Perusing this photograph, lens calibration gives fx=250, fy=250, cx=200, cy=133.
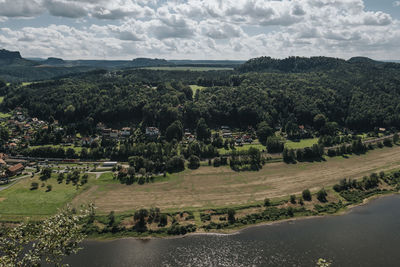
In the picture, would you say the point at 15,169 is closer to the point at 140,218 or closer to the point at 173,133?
the point at 140,218

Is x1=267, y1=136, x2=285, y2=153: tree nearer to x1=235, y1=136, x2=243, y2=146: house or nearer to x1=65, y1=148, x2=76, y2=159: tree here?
x1=235, y1=136, x2=243, y2=146: house

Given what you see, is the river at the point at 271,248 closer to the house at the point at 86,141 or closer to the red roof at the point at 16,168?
the red roof at the point at 16,168

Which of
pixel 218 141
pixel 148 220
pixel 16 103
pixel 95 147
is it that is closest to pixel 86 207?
pixel 148 220

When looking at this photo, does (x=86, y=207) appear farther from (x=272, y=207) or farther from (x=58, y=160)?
(x=272, y=207)

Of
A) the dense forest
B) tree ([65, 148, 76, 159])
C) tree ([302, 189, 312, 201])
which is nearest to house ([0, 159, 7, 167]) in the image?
tree ([65, 148, 76, 159])

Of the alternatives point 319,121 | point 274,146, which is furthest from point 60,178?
point 319,121
